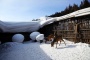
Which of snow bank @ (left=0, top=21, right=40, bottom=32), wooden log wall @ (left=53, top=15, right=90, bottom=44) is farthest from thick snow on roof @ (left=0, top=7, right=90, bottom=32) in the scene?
wooden log wall @ (left=53, top=15, right=90, bottom=44)

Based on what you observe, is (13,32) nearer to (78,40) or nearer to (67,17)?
(67,17)

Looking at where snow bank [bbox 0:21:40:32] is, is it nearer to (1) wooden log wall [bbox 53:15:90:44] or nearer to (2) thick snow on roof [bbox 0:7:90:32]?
(2) thick snow on roof [bbox 0:7:90:32]

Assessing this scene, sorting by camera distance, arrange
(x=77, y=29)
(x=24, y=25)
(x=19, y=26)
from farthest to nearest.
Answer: (x=24, y=25)
(x=19, y=26)
(x=77, y=29)

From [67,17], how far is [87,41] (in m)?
2.74

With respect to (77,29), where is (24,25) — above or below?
above

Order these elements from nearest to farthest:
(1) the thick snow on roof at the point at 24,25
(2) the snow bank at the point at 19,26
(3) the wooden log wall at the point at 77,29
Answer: (3) the wooden log wall at the point at 77,29 → (1) the thick snow on roof at the point at 24,25 → (2) the snow bank at the point at 19,26

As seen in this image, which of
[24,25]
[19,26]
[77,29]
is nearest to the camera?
[77,29]

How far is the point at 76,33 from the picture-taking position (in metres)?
10.3

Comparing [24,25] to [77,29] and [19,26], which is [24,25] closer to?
[19,26]

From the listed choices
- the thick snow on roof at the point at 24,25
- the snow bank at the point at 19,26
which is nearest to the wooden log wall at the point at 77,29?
the thick snow on roof at the point at 24,25

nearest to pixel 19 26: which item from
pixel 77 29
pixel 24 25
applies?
pixel 24 25

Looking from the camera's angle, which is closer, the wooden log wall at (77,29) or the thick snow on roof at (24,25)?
the wooden log wall at (77,29)

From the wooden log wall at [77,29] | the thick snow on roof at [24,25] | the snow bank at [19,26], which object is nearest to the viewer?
the wooden log wall at [77,29]

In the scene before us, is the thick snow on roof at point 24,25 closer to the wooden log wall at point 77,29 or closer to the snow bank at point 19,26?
the snow bank at point 19,26
